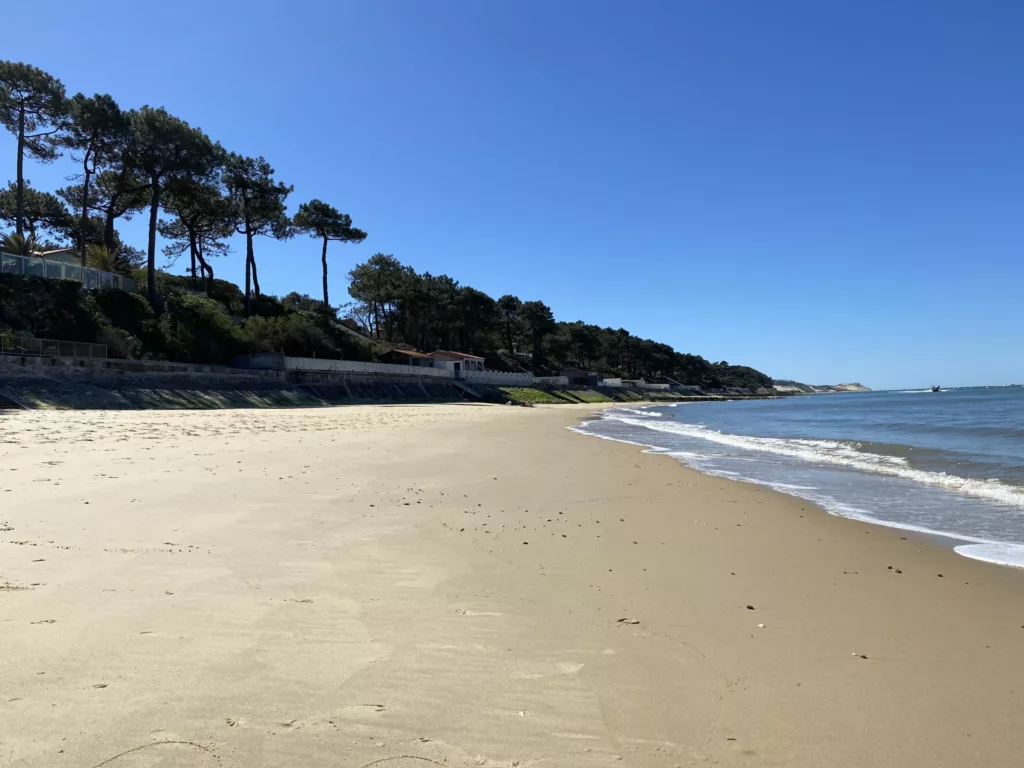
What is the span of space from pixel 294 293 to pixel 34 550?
80950 mm

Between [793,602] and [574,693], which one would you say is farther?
[793,602]

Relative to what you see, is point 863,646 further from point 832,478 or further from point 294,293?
point 294,293

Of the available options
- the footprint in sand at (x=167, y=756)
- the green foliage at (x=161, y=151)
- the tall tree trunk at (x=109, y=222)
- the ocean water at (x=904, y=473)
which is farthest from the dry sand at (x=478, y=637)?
the tall tree trunk at (x=109, y=222)

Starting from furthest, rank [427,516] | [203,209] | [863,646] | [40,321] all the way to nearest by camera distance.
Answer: [203,209]
[40,321]
[427,516]
[863,646]

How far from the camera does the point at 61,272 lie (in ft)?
113

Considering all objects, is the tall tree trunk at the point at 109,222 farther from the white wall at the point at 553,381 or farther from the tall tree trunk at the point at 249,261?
the white wall at the point at 553,381

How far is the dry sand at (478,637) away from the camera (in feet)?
8.39

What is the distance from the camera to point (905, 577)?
527cm

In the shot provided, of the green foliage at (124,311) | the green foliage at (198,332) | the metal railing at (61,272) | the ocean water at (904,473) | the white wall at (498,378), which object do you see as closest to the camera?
the ocean water at (904,473)

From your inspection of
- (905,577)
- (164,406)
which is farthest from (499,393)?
(905,577)

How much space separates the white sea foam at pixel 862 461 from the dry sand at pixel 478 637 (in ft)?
13.7

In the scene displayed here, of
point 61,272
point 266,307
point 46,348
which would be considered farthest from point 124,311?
point 266,307

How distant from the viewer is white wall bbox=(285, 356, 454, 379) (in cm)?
4259

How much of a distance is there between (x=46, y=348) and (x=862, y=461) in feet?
104
